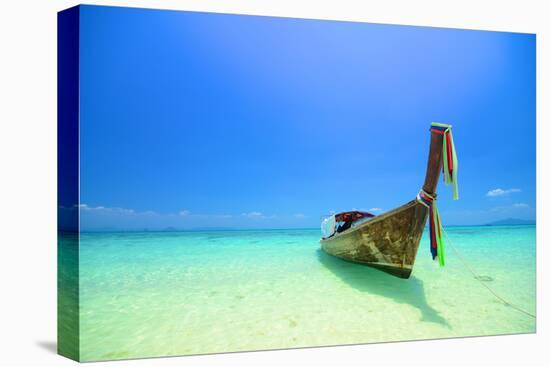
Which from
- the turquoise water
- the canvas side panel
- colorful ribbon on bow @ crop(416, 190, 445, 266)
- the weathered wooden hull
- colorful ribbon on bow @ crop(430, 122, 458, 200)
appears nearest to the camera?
the canvas side panel

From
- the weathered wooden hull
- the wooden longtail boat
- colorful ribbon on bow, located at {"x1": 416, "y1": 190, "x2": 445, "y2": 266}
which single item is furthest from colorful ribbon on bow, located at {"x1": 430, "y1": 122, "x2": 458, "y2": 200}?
the weathered wooden hull

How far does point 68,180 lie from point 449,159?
364cm

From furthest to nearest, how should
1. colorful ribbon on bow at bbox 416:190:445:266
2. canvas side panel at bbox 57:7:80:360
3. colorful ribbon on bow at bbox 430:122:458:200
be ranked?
1. colorful ribbon on bow at bbox 416:190:445:266
2. colorful ribbon on bow at bbox 430:122:458:200
3. canvas side panel at bbox 57:7:80:360

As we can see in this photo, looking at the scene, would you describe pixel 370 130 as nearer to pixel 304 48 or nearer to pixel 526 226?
pixel 304 48

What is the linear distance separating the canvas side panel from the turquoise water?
0.11 meters

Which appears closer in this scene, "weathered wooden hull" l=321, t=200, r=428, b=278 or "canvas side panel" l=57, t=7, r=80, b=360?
"canvas side panel" l=57, t=7, r=80, b=360

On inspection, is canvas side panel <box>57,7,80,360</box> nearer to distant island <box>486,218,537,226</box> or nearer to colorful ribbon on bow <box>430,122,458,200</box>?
colorful ribbon on bow <box>430,122,458,200</box>

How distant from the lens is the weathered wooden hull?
3408 mm

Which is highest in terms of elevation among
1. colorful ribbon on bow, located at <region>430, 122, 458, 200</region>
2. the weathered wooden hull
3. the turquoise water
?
colorful ribbon on bow, located at <region>430, 122, 458, 200</region>

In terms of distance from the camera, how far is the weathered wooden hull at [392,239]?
3408 millimetres

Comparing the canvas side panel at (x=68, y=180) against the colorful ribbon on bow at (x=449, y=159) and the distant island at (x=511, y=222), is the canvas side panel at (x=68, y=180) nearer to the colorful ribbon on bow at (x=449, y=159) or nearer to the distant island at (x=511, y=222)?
the colorful ribbon on bow at (x=449, y=159)

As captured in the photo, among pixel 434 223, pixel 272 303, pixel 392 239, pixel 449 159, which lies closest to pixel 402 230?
pixel 392 239

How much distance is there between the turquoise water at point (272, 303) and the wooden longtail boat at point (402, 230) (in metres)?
0.33

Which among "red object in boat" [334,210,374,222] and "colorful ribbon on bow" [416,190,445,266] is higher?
"colorful ribbon on bow" [416,190,445,266]
